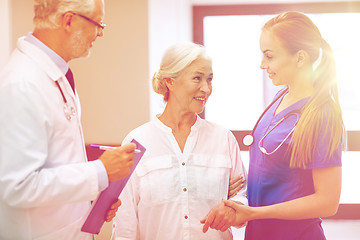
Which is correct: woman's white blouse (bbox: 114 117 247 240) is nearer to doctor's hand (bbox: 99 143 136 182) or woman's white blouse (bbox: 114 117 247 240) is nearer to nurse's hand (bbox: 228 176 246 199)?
nurse's hand (bbox: 228 176 246 199)

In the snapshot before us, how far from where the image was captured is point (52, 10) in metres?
1.27

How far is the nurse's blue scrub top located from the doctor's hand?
24.6 inches

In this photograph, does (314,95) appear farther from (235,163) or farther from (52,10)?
(52,10)

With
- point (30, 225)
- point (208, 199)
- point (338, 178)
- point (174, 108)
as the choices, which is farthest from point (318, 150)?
point (30, 225)

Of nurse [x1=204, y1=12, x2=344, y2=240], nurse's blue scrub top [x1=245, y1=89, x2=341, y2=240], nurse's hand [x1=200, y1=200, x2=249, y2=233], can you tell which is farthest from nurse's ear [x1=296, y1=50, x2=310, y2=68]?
nurse's hand [x1=200, y1=200, x2=249, y2=233]

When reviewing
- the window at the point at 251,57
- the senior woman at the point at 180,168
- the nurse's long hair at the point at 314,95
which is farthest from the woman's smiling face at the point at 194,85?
the window at the point at 251,57

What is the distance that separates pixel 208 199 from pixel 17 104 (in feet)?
2.96

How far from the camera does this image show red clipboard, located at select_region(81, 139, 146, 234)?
129cm

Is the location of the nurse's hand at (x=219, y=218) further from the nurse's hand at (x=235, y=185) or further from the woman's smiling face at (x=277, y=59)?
the woman's smiling face at (x=277, y=59)

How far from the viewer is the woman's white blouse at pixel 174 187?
162cm

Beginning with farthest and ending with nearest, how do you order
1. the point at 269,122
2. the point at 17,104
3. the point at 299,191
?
the point at 269,122 < the point at 299,191 < the point at 17,104

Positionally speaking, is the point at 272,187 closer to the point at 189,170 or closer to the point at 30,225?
the point at 189,170

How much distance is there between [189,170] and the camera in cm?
165

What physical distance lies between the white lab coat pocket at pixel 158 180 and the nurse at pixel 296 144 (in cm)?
23
